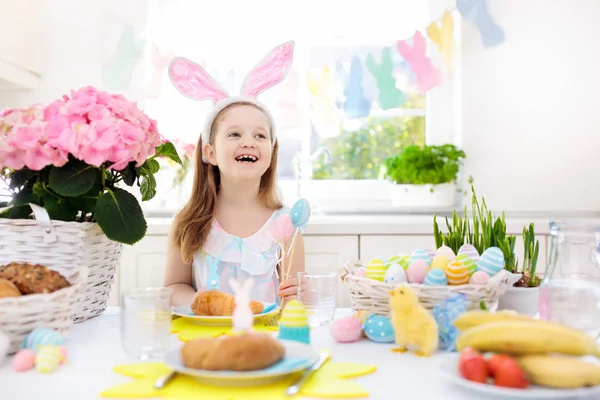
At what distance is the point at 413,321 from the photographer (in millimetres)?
787

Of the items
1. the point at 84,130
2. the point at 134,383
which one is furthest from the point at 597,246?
the point at 84,130

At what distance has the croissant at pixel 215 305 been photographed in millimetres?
1035

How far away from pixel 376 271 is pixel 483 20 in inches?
78.5

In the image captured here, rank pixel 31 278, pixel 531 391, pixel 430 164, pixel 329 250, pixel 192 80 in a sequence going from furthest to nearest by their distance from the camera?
pixel 430 164 → pixel 329 250 → pixel 192 80 → pixel 31 278 → pixel 531 391

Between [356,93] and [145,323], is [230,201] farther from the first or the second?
[356,93]

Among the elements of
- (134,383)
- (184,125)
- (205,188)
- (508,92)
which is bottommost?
(134,383)

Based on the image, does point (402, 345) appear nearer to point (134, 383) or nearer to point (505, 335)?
point (505, 335)

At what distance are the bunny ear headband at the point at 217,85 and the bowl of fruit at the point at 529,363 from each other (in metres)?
1.01

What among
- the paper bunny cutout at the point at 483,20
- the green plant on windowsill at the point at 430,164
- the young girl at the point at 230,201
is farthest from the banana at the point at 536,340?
the paper bunny cutout at the point at 483,20

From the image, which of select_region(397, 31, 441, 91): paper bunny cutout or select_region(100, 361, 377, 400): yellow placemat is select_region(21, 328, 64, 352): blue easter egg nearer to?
select_region(100, 361, 377, 400): yellow placemat

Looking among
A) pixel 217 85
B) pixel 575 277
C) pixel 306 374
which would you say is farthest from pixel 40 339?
pixel 217 85

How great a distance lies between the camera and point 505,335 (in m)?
0.64

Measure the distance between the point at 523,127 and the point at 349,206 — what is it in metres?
0.83

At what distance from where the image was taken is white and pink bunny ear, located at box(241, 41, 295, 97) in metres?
1.51
